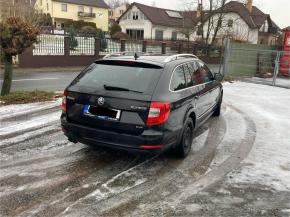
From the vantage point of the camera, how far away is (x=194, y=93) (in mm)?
5707

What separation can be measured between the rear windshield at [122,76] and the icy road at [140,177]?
4.01 feet

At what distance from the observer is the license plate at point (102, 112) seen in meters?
4.55

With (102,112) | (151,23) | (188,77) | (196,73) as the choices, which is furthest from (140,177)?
(151,23)

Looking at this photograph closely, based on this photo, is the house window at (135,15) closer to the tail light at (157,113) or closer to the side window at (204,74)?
the side window at (204,74)

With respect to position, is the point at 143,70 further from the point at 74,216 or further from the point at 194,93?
the point at 74,216

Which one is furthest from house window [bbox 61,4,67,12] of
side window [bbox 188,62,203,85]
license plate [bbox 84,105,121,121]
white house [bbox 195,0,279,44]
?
license plate [bbox 84,105,121,121]

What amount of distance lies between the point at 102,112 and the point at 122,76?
657mm

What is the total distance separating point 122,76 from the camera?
4.92 m

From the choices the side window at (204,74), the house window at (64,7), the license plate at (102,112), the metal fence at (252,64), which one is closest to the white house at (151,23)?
the house window at (64,7)

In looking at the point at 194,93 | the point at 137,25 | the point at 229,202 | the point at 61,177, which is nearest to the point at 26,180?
the point at 61,177

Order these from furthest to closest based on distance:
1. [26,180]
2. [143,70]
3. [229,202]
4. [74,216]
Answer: [143,70] < [26,180] < [229,202] < [74,216]

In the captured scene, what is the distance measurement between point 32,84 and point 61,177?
10046 millimetres

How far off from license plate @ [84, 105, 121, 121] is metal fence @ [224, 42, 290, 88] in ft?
47.2

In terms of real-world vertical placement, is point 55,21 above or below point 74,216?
above
